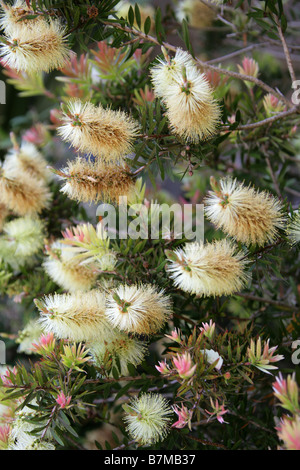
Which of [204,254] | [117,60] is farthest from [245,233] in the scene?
[117,60]

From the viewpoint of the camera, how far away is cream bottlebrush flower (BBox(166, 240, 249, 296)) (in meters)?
0.45

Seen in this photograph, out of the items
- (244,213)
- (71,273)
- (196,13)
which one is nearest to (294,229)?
(244,213)

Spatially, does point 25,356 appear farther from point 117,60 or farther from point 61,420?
point 117,60

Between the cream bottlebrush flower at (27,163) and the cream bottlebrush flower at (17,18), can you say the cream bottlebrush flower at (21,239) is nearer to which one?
the cream bottlebrush flower at (27,163)

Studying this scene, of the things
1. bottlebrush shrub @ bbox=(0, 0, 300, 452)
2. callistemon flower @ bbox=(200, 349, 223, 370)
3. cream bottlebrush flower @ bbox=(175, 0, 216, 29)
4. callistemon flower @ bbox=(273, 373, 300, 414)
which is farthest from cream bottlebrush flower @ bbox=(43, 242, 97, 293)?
cream bottlebrush flower @ bbox=(175, 0, 216, 29)

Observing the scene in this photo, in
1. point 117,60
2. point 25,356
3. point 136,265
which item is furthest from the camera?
point 25,356

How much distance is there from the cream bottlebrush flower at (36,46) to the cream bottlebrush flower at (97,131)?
0.06m

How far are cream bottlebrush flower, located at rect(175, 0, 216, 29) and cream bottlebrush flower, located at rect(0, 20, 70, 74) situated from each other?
1.39 feet

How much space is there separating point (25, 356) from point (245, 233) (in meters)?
0.59

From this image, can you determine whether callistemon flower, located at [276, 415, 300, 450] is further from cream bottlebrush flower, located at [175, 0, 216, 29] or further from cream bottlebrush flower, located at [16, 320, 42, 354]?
cream bottlebrush flower, located at [175, 0, 216, 29]

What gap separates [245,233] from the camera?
48 centimetres

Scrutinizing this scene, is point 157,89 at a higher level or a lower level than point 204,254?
higher

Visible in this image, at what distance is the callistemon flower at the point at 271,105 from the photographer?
2.20 ft

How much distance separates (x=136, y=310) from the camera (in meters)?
0.48
